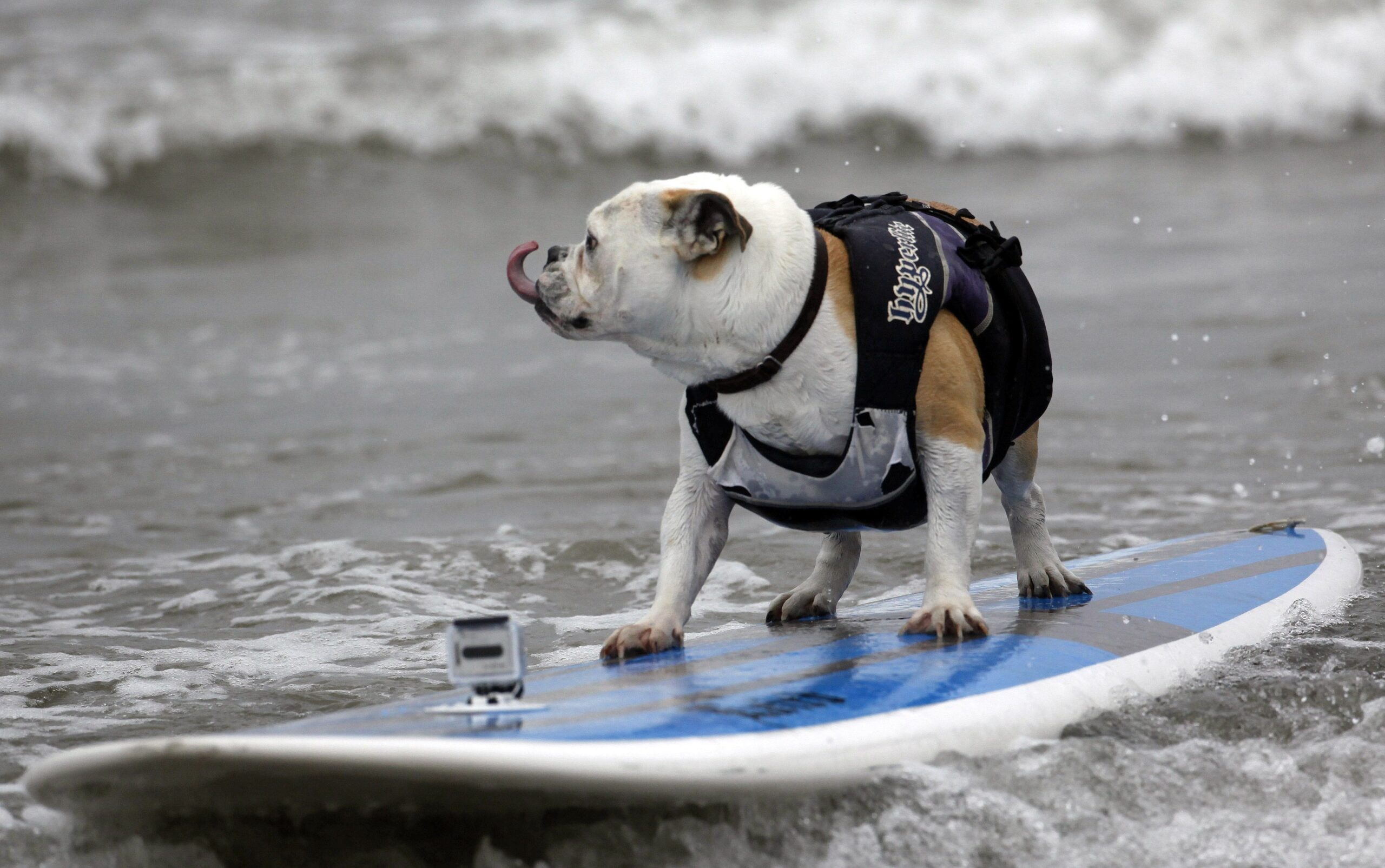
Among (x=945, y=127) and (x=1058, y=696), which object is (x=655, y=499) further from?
(x=945, y=127)

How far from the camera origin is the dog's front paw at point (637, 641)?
377 cm

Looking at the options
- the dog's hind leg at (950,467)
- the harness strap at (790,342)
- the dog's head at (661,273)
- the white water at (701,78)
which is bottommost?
the dog's hind leg at (950,467)

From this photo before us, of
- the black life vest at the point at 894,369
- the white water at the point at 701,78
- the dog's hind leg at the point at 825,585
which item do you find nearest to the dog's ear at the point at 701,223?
the black life vest at the point at 894,369

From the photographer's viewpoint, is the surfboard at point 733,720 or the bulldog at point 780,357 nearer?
the surfboard at point 733,720

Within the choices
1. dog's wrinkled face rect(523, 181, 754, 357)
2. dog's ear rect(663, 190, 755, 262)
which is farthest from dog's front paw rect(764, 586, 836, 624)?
dog's ear rect(663, 190, 755, 262)

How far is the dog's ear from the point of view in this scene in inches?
134

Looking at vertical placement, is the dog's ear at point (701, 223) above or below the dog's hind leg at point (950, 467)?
above

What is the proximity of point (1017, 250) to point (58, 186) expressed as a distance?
1556cm

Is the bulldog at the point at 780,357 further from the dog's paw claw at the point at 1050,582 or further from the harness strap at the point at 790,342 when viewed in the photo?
the dog's paw claw at the point at 1050,582

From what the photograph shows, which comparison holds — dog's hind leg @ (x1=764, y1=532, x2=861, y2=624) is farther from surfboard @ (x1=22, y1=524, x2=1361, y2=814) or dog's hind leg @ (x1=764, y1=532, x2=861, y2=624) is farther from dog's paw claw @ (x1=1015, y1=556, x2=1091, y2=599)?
dog's paw claw @ (x1=1015, y1=556, x2=1091, y2=599)

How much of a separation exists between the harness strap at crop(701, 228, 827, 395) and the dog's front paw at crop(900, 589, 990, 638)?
713 millimetres

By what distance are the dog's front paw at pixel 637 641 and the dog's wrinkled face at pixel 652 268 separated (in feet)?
2.39

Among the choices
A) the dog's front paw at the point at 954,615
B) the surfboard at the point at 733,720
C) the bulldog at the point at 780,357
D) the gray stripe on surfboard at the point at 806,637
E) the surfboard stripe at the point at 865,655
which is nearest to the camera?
the surfboard at the point at 733,720

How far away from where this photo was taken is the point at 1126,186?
54.3 ft
